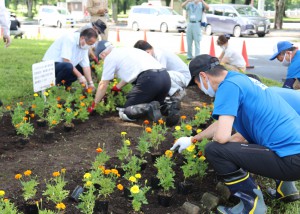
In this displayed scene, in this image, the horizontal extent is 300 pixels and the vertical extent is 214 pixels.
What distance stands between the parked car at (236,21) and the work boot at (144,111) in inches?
646

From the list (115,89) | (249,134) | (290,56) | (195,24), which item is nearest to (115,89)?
(115,89)

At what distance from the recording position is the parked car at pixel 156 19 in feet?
80.6

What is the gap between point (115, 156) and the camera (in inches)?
178

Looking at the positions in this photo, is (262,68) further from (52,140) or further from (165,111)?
(52,140)

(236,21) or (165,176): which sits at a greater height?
(236,21)

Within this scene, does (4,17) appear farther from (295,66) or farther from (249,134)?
(295,66)

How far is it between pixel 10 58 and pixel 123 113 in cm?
557

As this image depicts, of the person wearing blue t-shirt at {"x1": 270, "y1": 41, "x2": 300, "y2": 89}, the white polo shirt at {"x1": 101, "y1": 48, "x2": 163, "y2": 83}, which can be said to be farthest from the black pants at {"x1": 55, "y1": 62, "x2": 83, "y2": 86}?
the person wearing blue t-shirt at {"x1": 270, "y1": 41, "x2": 300, "y2": 89}

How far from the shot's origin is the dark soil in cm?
353

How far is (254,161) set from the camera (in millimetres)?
3258

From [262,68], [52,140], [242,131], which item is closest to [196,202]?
[242,131]

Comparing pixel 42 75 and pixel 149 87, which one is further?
pixel 42 75

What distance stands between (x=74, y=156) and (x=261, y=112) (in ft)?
7.00

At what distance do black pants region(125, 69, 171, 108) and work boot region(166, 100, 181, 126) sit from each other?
23 cm
